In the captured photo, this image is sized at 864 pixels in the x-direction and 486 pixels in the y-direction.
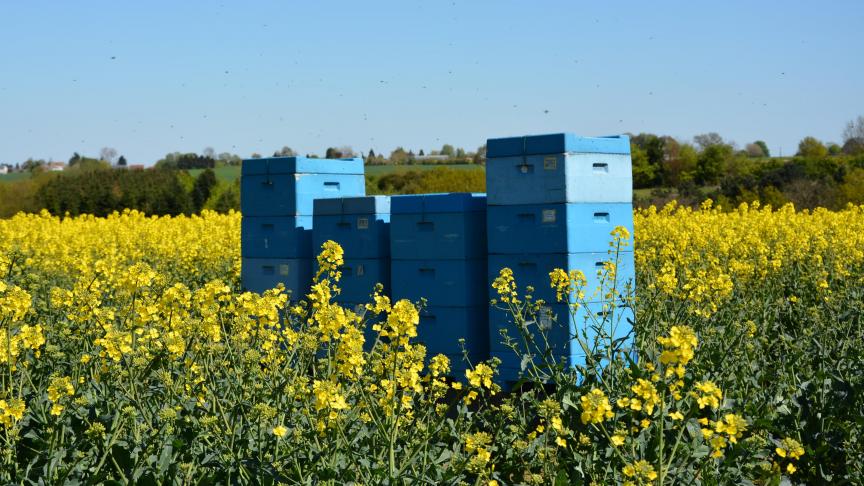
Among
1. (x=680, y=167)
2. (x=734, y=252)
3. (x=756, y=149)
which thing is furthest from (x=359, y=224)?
(x=756, y=149)

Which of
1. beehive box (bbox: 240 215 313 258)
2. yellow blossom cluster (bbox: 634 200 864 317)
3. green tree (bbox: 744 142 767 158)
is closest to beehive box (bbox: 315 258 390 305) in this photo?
beehive box (bbox: 240 215 313 258)

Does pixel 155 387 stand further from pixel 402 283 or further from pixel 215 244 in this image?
pixel 215 244

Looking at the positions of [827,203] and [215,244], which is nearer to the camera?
[215,244]

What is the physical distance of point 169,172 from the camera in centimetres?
4666

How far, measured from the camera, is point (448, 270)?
786 centimetres

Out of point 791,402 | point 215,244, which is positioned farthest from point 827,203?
point 791,402

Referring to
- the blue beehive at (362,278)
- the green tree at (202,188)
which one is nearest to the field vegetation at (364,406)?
the blue beehive at (362,278)

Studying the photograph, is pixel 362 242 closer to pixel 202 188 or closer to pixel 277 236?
pixel 277 236

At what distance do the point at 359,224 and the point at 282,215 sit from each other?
1.30 m

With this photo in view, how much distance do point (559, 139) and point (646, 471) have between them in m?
4.41

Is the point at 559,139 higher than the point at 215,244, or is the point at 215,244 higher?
the point at 559,139

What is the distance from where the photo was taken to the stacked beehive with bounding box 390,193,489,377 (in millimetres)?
7793

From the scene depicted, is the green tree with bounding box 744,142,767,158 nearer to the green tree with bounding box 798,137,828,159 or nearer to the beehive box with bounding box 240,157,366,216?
the green tree with bounding box 798,137,828,159

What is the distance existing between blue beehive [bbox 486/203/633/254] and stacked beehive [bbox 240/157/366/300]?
7.72 ft
